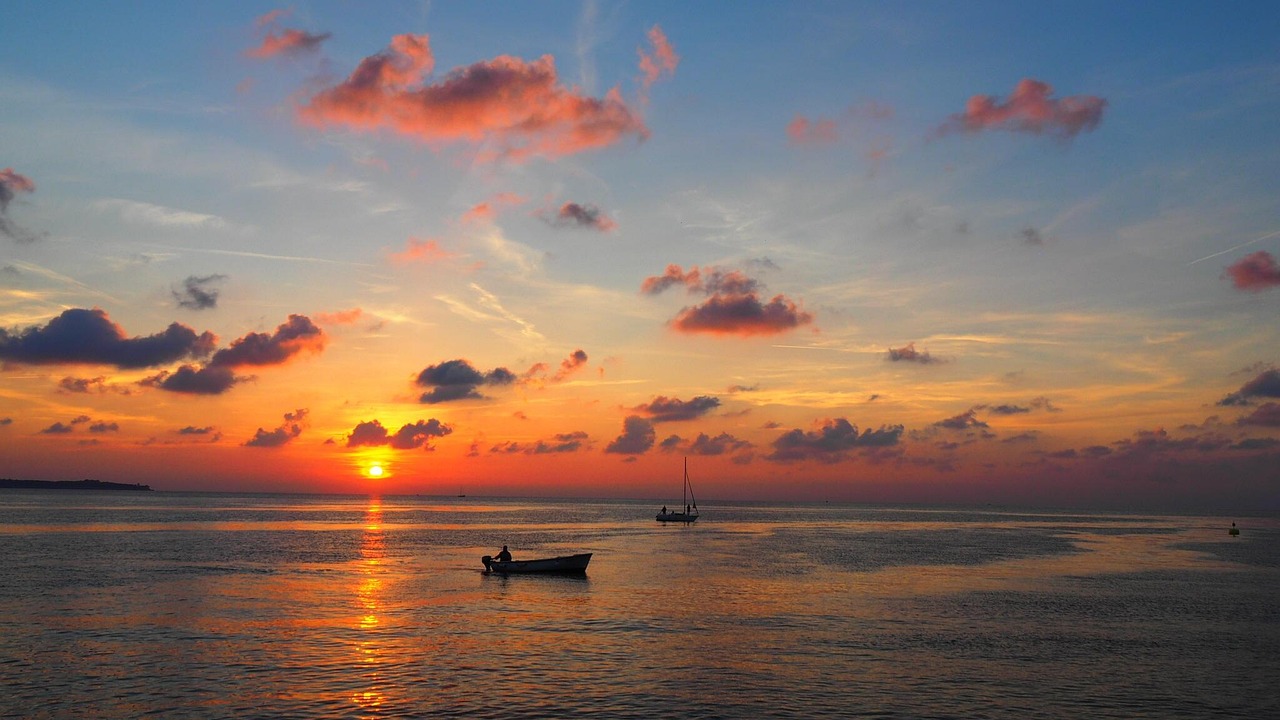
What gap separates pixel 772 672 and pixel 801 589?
31.0 m

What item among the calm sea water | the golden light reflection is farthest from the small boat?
the golden light reflection

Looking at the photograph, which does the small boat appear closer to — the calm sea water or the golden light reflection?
the calm sea water

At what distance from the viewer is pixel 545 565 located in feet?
254

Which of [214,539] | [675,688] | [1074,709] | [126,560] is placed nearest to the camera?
[1074,709]

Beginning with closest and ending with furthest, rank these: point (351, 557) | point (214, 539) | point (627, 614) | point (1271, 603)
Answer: point (627, 614)
point (1271, 603)
point (351, 557)
point (214, 539)

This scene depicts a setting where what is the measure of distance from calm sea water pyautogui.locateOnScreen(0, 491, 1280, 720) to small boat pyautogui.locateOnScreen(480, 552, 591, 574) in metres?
1.99

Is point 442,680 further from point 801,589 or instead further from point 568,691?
point 801,589

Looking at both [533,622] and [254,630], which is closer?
[254,630]

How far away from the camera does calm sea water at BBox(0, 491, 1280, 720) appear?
1336 inches

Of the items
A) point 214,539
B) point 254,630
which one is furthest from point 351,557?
point 254,630

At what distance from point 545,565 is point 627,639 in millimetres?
31837

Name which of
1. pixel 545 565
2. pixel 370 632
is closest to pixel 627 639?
pixel 370 632

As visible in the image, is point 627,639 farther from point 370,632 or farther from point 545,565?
point 545,565

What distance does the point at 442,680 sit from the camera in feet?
120
